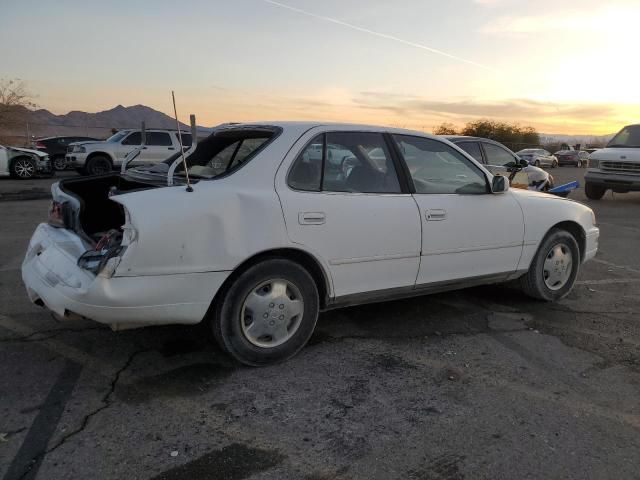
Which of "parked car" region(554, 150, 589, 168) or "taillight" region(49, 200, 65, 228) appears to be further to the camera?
"parked car" region(554, 150, 589, 168)

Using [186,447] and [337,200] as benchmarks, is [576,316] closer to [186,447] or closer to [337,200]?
[337,200]

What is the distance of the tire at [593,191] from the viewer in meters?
14.5

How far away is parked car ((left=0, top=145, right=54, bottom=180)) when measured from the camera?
16531 millimetres

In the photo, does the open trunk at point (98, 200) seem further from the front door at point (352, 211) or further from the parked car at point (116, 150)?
the parked car at point (116, 150)

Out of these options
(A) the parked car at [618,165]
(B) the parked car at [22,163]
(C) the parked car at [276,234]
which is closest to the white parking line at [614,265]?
(C) the parked car at [276,234]

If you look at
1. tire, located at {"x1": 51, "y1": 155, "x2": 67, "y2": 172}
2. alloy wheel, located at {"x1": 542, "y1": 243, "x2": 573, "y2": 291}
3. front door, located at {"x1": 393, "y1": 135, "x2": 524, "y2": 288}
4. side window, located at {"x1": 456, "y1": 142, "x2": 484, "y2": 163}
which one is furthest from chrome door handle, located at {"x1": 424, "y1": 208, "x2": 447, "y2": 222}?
tire, located at {"x1": 51, "y1": 155, "x2": 67, "y2": 172}

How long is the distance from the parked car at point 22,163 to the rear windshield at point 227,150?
1502 centimetres

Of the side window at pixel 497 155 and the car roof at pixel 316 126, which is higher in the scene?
the car roof at pixel 316 126

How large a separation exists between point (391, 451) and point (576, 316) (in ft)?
9.57

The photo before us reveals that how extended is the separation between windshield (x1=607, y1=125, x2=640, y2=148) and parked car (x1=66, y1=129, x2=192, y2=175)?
12429mm

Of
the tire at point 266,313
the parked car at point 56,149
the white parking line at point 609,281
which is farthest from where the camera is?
the parked car at point 56,149

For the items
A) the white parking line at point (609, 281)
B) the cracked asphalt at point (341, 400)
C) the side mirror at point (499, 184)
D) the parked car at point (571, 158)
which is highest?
the side mirror at point (499, 184)

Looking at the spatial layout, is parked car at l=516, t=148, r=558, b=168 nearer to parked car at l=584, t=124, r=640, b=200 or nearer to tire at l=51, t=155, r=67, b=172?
parked car at l=584, t=124, r=640, b=200

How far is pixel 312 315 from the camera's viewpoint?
3672mm
